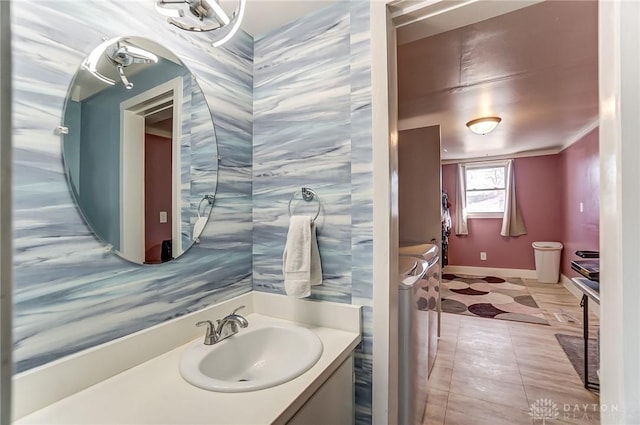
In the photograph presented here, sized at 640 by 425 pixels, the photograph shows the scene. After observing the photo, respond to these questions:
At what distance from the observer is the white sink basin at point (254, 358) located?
85 cm

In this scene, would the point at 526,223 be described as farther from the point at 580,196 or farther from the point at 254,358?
the point at 254,358

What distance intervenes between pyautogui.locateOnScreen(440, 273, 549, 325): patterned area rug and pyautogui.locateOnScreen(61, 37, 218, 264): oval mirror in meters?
3.41

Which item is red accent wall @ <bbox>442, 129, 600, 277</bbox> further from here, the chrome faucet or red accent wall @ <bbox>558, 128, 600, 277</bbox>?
the chrome faucet

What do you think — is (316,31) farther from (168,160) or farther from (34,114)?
(34,114)

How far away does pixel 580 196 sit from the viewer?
371cm

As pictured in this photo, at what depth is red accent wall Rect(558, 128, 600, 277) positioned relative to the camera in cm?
321

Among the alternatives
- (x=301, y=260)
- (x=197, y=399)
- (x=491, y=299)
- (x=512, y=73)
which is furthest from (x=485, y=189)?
(x=197, y=399)

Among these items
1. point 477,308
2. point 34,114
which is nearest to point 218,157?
point 34,114

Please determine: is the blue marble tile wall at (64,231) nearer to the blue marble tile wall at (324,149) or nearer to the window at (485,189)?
the blue marble tile wall at (324,149)

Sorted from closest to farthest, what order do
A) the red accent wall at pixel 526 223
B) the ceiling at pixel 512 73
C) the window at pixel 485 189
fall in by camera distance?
the ceiling at pixel 512 73 < the red accent wall at pixel 526 223 < the window at pixel 485 189

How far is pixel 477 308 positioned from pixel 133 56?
4.07 metres

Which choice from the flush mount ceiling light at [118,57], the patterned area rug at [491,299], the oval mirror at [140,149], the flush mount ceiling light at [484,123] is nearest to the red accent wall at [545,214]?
the patterned area rug at [491,299]

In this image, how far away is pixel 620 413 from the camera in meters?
0.73

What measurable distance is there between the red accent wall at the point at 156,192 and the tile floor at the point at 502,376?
182 centimetres
